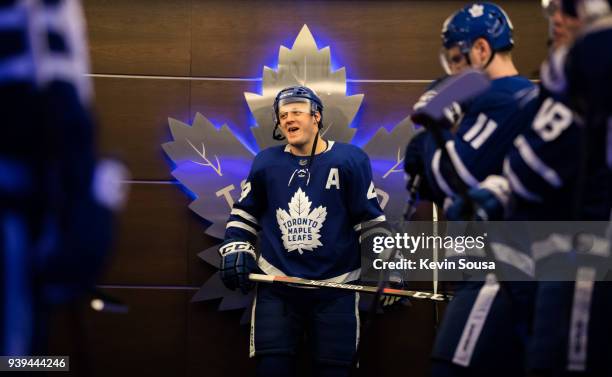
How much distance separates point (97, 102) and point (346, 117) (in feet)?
3.91

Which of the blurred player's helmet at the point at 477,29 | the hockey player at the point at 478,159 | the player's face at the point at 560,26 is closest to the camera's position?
the player's face at the point at 560,26

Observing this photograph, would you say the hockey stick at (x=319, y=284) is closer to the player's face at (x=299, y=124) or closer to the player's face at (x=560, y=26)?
the player's face at (x=299, y=124)

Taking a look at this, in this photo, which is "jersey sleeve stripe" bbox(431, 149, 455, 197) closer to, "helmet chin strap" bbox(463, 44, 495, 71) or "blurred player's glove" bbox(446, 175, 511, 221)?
"blurred player's glove" bbox(446, 175, 511, 221)

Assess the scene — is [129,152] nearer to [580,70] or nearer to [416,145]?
[416,145]

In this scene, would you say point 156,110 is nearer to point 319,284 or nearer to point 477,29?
point 319,284

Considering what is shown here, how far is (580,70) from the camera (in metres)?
1.56

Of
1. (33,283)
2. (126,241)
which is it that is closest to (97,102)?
(126,241)

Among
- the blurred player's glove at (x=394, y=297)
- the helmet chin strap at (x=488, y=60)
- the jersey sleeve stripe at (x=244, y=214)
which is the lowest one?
the blurred player's glove at (x=394, y=297)

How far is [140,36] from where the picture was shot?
4012mm

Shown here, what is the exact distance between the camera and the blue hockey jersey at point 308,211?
3471 millimetres

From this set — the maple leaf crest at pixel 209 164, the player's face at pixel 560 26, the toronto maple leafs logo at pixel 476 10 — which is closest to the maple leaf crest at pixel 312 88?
the maple leaf crest at pixel 209 164

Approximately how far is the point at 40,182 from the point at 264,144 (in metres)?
2.78

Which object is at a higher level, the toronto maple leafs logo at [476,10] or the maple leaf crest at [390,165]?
the toronto maple leafs logo at [476,10]

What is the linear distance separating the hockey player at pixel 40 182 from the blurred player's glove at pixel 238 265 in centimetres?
222
